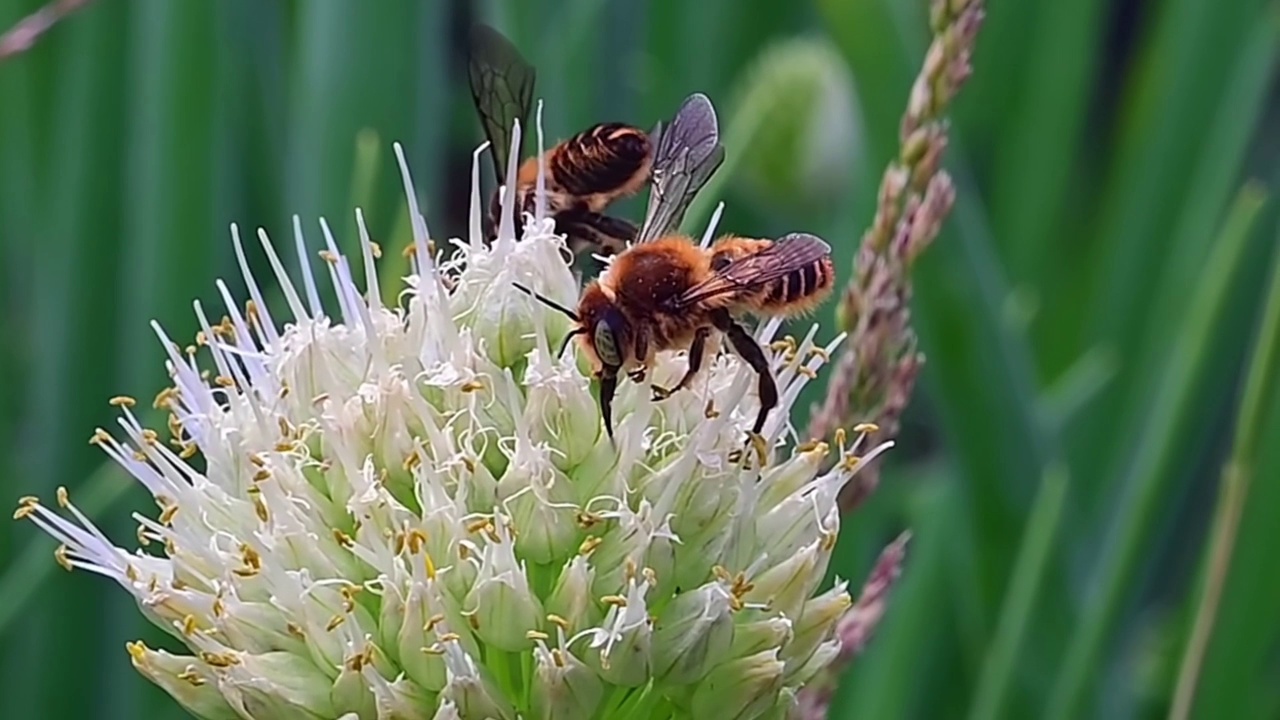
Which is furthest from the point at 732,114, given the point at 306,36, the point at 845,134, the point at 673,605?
the point at 673,605

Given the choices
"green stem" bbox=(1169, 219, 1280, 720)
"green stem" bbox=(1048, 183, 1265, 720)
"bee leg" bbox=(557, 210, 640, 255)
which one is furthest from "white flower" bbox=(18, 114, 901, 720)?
"green stem" bbox=(1048, 183, 1265, 720)

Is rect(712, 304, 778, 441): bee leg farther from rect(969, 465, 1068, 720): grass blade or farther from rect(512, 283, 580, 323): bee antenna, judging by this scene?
rect(969, 465, 1068, 720): grass blade

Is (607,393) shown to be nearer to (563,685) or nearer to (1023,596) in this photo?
(563,685)

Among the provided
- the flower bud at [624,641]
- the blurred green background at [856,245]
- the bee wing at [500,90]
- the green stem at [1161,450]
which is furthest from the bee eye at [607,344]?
the green stem at [1161,450]

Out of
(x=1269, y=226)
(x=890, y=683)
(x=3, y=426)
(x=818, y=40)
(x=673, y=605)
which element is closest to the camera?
(x=673, y=605)

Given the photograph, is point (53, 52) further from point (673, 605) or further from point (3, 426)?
point (673, 605)

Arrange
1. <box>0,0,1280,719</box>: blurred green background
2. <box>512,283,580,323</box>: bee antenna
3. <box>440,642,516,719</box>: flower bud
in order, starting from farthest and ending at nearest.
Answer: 1. <box>0,0,1280,719</box>: blurred green background
2. <box>512,283,580,323</box>: bee antenna
3. <box>440,642,516,719</box>: flower bud

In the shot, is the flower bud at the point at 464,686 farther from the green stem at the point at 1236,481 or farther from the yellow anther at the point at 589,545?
the green stem at the point at 1236,481
